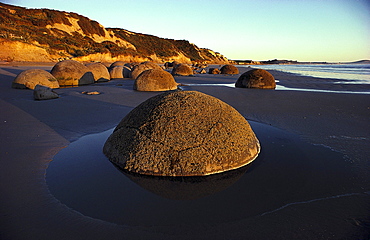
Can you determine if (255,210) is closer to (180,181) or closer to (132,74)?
(180,181)

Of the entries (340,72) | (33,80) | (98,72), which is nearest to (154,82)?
(33,80)

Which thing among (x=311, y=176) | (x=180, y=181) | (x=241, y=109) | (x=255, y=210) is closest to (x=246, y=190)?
(x=255, y=210)

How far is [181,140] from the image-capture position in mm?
2695

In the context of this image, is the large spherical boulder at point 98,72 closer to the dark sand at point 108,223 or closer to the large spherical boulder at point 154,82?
the large spherical boulder at point 154,82

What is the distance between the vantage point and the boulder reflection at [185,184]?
93.7 inches

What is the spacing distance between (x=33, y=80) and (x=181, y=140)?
33.0 ft

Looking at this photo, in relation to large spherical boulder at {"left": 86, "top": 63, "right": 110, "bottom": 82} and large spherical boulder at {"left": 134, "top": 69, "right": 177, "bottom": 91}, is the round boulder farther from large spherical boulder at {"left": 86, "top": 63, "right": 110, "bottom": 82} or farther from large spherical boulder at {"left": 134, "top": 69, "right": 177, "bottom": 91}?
large spherical boulder at {"left": 134, "top": 69, "right": 177, "bottom": 91}

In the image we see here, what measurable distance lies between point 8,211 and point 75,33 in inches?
1837

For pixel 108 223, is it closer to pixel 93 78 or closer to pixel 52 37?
pixel 93 78

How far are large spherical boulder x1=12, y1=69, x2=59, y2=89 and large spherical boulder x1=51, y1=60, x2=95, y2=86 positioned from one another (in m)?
1.02

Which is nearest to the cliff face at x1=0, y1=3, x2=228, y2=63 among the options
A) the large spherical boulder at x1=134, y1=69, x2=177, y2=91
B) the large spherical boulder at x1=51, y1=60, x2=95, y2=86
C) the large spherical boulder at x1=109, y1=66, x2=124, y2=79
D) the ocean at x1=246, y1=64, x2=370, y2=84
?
the large spherical boulder at x1=109, y1=66, x2=124, y2=79

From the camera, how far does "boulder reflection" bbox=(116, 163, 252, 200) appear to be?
2.38m

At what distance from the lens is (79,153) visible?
339 centimetres

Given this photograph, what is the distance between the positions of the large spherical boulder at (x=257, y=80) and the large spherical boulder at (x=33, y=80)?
31.3 ft
